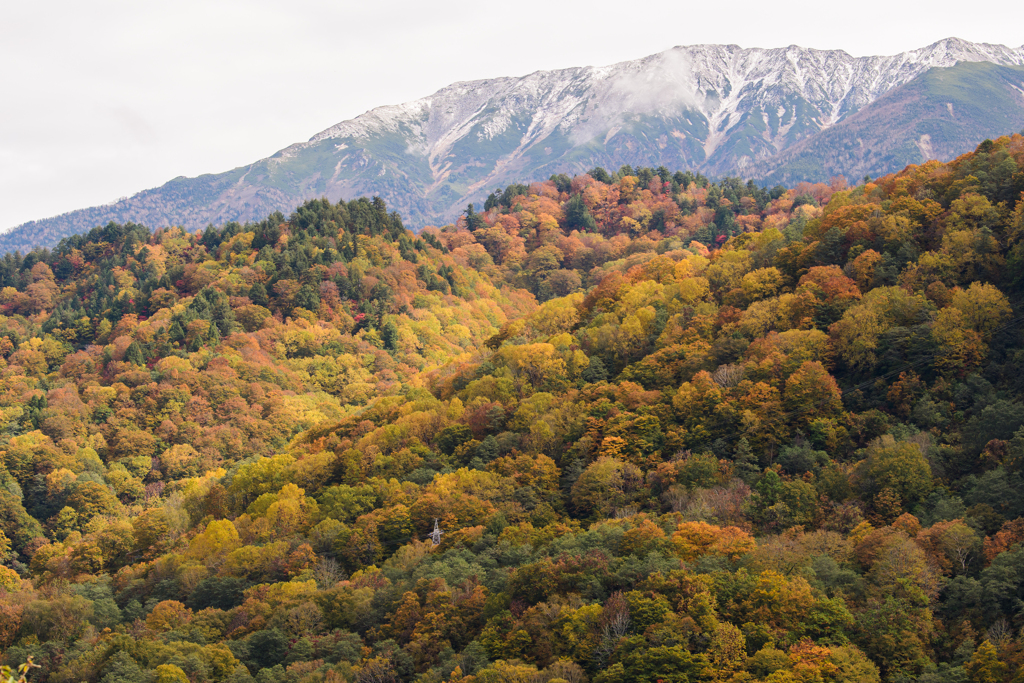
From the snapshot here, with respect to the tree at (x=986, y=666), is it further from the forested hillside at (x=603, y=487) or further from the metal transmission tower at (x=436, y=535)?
the metal transmission tower at (x=436, y=535)

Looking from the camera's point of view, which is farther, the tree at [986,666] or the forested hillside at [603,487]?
the forested hillside at [603,487]

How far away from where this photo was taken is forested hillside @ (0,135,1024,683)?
52.2 m

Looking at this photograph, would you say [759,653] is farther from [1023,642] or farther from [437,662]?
[437,662]

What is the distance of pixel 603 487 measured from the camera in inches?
2857

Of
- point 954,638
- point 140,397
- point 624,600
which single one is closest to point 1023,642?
point 954,638

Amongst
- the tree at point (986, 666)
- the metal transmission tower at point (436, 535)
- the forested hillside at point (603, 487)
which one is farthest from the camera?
the metal transmission tower at point (436, 535)

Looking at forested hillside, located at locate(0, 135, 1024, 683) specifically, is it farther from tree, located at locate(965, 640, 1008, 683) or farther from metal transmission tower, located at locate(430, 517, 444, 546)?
metal transmission tower, located at locate(430, 517, 444, 546)

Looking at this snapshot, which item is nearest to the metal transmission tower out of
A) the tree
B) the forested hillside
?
the forested hillside

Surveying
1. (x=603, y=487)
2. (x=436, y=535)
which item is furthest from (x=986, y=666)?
(x=436, y=535)

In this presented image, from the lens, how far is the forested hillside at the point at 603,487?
52.2m

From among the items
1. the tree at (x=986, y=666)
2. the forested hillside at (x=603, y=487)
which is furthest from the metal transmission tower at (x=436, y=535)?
the tree at (x=986, y=666)

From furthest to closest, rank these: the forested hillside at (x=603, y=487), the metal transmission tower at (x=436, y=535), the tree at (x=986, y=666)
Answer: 1. the metal transmission tower at (x=436, y=535)
2. the forested hillside at (x=603, y=487)
3. the tree at (x=986, y=666)

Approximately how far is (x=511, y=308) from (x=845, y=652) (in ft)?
420

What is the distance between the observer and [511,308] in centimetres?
17275
